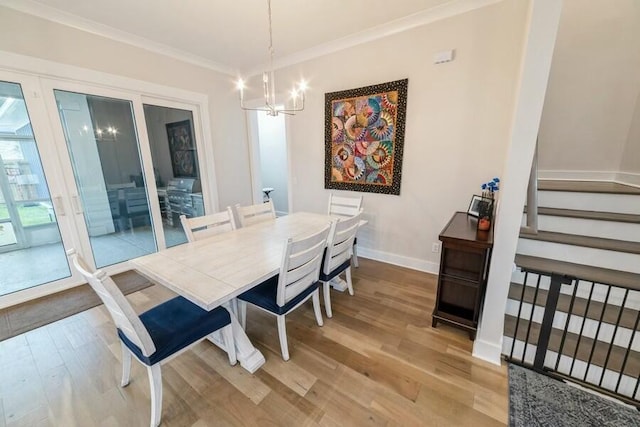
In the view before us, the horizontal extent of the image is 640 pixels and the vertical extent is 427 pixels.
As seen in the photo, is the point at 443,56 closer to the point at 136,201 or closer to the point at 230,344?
the point at 230,344

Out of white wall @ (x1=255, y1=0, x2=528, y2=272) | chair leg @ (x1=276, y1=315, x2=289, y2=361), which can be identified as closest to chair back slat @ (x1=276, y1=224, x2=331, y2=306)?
chair leg @ (x1=276, y1=315, x2=289, y2=361)

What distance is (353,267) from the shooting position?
124 inches

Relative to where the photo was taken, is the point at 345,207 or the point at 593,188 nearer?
the point at 593,188

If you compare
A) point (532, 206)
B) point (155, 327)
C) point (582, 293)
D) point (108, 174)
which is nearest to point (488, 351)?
point (582, 293)

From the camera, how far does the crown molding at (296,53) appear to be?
229 centimetres

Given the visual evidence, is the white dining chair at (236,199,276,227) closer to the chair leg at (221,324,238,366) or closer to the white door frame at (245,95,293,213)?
the chair leg at (221,324,238,366)

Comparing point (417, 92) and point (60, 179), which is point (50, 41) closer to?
point (60, 179)

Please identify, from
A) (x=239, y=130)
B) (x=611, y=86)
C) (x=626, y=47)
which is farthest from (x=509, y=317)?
(x=239, y=130)

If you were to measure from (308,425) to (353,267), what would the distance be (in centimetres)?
197

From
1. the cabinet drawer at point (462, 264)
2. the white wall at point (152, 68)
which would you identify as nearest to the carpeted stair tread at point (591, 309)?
the cabinet drawer at point (462, 264)

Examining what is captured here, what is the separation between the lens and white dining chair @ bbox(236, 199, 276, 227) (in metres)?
2.54

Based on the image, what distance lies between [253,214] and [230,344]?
1.35 metres

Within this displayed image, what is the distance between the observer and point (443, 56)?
2486 mm

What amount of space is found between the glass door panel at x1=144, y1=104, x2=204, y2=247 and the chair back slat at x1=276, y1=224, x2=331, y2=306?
2.86 metres
